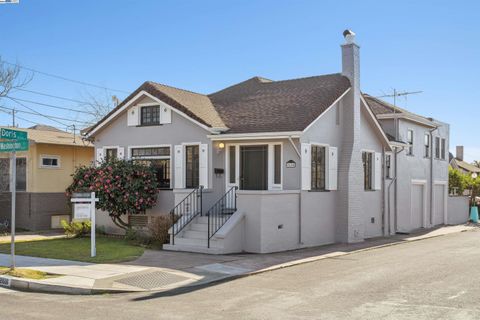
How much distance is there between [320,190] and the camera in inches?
740

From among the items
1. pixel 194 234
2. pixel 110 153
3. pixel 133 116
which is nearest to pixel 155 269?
pixel 194 234

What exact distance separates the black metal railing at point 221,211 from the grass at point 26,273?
16.7 feet

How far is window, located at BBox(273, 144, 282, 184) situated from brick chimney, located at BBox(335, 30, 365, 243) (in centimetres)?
287

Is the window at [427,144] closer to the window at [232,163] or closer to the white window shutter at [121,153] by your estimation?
the window at [232,163]

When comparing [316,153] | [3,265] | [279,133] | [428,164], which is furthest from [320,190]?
[428,164]

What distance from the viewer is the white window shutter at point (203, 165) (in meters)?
18.6

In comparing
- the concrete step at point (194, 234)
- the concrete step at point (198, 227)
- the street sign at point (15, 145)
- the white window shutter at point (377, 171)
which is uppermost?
the street sign at point (15, 145)

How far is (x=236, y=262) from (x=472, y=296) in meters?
5.87

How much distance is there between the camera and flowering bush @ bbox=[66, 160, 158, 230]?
60.5 feet

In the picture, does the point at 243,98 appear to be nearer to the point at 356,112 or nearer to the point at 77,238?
the point at 356,112

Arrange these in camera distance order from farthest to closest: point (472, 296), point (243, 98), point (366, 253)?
point (243, 98) → point (366, 253) → point (472, 296)

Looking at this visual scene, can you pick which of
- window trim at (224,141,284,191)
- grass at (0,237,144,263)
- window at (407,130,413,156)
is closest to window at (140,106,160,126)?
window trim at (224,141,284,191)

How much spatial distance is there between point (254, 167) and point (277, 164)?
0.83 m

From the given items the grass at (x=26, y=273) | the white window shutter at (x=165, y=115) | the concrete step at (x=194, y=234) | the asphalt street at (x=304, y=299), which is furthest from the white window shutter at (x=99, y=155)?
the asphalt street at (x=304, y=299)
